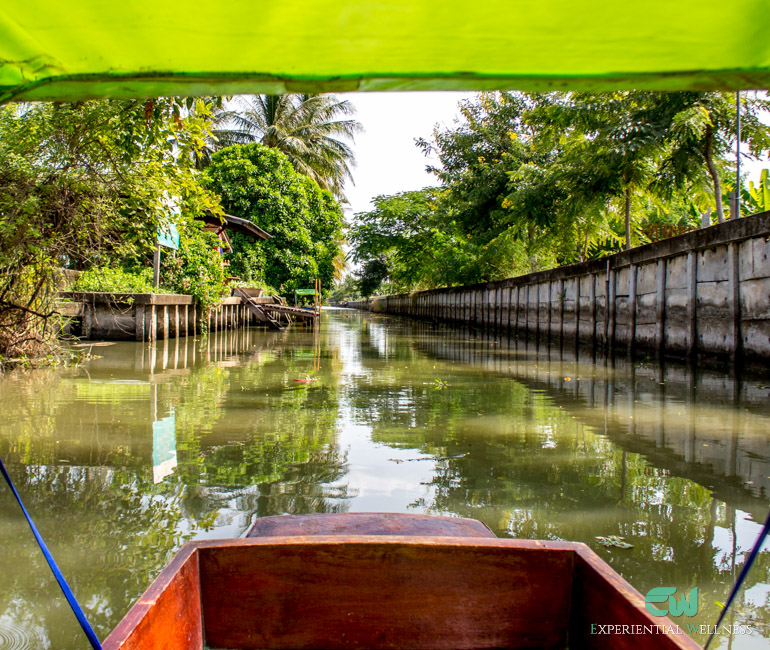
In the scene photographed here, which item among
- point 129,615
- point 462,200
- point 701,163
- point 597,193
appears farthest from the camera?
point 462,200

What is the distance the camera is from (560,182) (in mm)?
15156

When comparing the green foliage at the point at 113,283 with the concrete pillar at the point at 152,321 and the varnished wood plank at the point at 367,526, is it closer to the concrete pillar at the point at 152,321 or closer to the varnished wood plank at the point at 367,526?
the concrete pillar at the point at 152,321

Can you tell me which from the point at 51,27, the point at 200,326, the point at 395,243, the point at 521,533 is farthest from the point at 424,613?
the point at 395,243

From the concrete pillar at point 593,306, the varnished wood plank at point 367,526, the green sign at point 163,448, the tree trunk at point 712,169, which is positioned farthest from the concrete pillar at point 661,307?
the varnished wood plank at point 367,526

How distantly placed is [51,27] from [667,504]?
3.69m

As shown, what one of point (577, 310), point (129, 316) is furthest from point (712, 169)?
point (129, 316)

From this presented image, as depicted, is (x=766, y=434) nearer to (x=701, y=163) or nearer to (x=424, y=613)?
(x=424, y=613)

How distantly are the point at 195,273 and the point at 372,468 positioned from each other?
12.8 m

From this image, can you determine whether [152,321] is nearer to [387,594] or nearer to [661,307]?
[661,307]

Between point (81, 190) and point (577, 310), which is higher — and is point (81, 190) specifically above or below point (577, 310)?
above

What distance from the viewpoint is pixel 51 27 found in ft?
4.45


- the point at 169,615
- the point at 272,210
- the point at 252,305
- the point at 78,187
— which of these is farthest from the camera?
the point at 272,210

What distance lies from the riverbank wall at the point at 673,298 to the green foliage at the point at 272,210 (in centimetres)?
1312

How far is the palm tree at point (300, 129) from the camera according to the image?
3050cm
